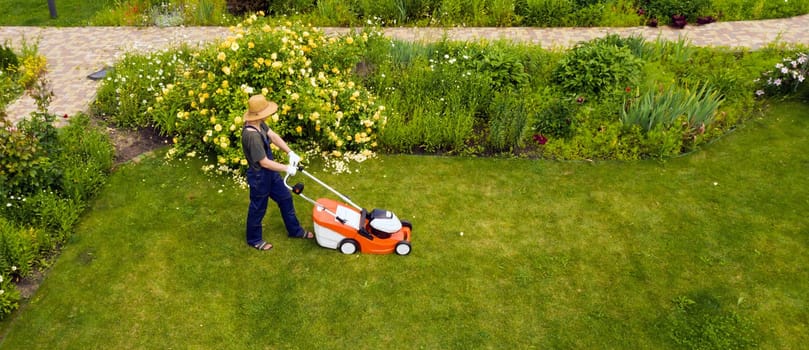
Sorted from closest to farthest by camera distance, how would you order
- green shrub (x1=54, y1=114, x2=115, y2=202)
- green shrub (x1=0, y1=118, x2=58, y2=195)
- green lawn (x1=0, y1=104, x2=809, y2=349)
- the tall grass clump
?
green lawn (x1=0, y1=104, x2=809, y2=349) → green shrub (x1=0, y1=118, x2=58, y2=195) → green shrub (x1=54, y1=114, x2=115, y2=202) → the tall grass clump

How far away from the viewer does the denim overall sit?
5.64 m

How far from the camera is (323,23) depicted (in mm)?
10953

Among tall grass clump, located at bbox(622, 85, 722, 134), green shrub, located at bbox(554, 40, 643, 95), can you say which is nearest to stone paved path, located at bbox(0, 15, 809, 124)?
green shrub, located at bbox(554, 40, 643, 95)

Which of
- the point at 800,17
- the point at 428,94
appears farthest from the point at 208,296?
the point at 800,17

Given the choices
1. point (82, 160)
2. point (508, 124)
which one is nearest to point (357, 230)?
point (508, 124)

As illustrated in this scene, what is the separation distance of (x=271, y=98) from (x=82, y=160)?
2.40 m

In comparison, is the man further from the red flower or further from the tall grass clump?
the tall grass clump

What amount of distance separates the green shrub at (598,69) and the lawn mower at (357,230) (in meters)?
3.77

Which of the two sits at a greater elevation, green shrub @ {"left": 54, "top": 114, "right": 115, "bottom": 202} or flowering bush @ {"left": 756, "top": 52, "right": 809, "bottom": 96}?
flowering bush @ {"left": 756, "top": 52, "right": 809, "bottom": 96}

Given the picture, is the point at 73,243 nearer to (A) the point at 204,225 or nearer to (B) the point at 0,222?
(B) the point at 0,222

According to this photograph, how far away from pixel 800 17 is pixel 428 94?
26.3ft

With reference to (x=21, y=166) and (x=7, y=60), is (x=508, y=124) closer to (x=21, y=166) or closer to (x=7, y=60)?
(x=21, y=166)

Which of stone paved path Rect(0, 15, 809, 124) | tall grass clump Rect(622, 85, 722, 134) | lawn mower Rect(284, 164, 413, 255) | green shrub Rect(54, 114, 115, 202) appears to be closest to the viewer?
lawn mower Rect(284, 164, 413, 255)

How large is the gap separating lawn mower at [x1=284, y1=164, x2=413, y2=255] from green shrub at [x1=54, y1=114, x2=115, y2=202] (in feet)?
8.58
